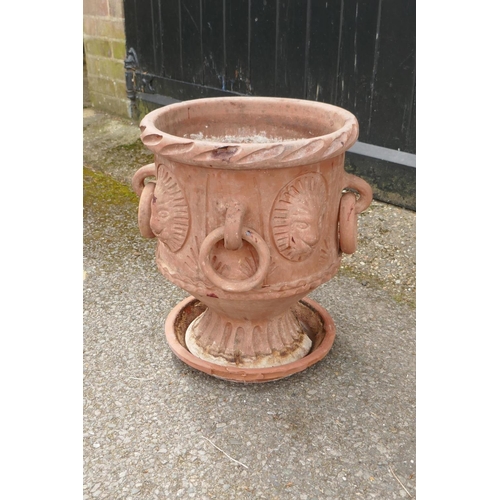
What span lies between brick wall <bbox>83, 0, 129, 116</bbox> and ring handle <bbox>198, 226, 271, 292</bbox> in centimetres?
342

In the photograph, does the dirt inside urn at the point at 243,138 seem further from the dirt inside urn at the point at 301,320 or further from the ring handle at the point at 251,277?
the dirt inside urn at the point at 301,320

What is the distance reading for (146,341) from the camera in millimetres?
2303

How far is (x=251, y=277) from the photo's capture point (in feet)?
5.72

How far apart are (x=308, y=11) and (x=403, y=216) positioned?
1.30 metres

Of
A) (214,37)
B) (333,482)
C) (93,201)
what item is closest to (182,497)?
(333,482)

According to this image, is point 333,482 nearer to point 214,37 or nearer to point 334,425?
point 334,425

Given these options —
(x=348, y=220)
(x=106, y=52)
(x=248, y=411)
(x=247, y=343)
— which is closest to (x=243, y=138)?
(x=348, y=220)

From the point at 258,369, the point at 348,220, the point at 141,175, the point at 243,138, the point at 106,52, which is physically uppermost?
the point at 106,52

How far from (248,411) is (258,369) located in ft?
0.51

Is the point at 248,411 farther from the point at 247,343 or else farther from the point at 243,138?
the point at 243,138

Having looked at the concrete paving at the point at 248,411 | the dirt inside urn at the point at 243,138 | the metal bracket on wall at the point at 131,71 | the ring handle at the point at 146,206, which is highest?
the metal bracket on wall at the point at 131,71

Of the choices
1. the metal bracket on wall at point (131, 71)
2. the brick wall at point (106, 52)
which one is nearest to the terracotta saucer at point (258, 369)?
the metal bracket on wall at point (131, 71)

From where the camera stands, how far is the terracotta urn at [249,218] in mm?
1667

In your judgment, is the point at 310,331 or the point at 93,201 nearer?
the point at 310,331
